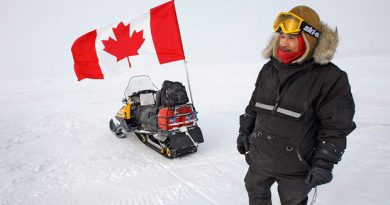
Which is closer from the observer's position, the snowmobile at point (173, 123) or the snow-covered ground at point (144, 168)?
the snow-covered ground at point (144, 168)

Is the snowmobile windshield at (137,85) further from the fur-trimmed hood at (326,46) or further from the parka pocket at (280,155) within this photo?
the fur-trimmed hood at (326,46)

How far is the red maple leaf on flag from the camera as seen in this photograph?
571cm

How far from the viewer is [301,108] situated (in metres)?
1.91

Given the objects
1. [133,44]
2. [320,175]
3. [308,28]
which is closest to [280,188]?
[320,175]

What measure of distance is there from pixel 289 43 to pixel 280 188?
3.64 feet

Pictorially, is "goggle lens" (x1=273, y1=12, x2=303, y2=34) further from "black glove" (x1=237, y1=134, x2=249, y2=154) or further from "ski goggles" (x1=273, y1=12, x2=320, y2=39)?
"black glove" (x1=237, y1=134, x2=249, y2=154)

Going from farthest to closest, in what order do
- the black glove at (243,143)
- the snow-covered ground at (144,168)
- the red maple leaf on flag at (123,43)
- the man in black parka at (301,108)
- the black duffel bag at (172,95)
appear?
the red maple leaf on flag at (123,43) < the black duffel bag at (172,95) < the snow-covered ground at (144,168) < the black glove at (243,143) < the man in black parka at (301,108)

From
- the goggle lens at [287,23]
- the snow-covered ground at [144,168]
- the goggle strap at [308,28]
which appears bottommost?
the snow-covered ground at [144,168]

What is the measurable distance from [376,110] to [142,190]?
6622mm

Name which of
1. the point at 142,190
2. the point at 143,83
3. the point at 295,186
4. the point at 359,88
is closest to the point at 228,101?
the point at 143,83

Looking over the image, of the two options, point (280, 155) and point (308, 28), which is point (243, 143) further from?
point (308, 28)

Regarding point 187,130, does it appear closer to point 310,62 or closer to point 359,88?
point 310,62

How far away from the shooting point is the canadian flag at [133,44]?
5.46 metres

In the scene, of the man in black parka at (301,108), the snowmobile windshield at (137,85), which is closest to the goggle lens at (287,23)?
the man in black parka at (301,108)
